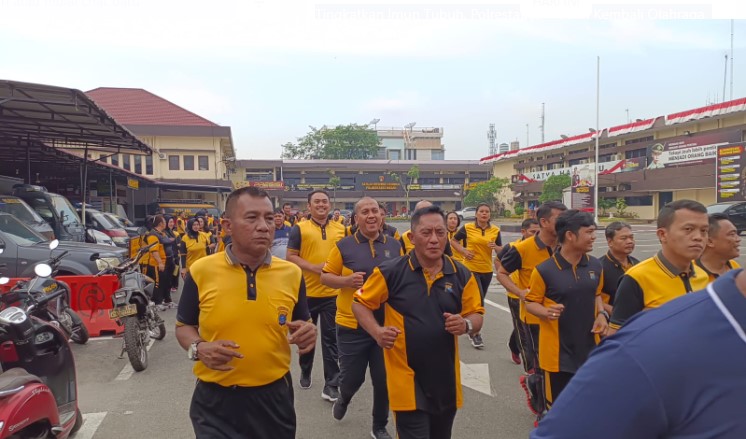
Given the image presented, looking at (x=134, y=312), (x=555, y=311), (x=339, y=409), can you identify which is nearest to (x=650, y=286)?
(x=555, y=311)

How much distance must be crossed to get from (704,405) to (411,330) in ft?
6.64

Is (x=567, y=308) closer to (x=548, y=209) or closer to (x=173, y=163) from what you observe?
(x=548, y=209)

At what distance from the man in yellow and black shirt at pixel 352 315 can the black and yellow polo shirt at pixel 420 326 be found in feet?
3.54

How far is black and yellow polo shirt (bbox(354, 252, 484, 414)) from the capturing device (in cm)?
292

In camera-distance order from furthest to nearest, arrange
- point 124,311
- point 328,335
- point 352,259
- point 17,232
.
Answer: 1. point 17,232
2. point 124,311
3. point 328,335
4. point 352,259

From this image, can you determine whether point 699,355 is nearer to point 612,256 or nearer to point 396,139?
point 612,256

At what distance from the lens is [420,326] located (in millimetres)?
2967

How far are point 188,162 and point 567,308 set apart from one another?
42.6m

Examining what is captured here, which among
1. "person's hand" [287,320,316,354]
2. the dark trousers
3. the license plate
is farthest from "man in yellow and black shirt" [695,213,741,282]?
the license plate

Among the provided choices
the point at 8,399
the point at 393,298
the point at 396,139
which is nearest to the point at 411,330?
the point at 393,298

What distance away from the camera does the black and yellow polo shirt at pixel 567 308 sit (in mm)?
3627

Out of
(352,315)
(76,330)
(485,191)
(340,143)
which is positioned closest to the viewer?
(352,315)

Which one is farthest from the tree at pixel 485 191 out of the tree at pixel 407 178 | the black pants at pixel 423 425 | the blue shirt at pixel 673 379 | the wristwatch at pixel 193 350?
the blue shirt at pixel 673 379

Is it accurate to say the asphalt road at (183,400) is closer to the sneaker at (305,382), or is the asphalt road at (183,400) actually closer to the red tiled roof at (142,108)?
the sneaker at (305,382)
